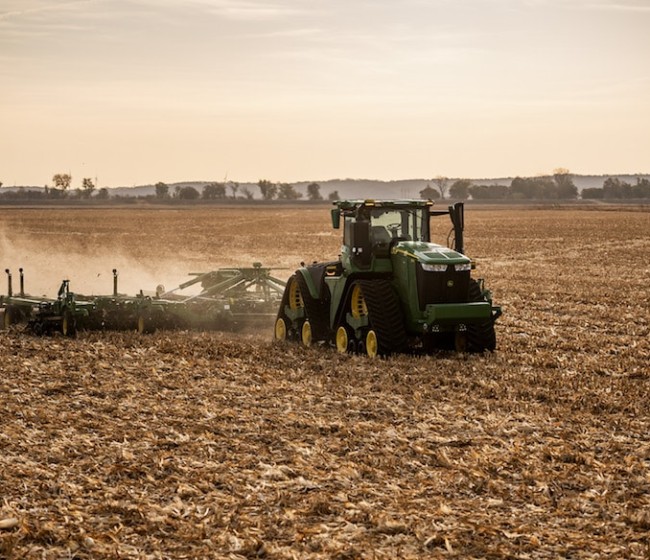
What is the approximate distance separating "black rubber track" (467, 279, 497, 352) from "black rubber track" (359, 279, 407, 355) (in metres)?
1.22

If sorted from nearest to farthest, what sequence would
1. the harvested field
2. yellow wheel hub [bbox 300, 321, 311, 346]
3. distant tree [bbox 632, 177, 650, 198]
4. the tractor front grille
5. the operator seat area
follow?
the harvested field < the tractor front grille < the operator seat area < yellow wheel hub [bbox 300, 321, 311, 346] < distant tree [bbox 632, 177, 650, 198]

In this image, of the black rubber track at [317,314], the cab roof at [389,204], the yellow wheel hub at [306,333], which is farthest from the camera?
the yellow wheel hub at [306,333]

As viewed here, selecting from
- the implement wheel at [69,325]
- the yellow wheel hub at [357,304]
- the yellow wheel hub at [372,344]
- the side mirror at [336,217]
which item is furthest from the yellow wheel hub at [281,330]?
the implement wheel at [69,325]

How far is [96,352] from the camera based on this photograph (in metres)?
15.8

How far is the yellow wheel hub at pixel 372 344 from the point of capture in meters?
14.7

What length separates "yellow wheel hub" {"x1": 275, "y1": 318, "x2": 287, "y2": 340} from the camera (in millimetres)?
17188

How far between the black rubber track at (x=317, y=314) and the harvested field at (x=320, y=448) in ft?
1.35

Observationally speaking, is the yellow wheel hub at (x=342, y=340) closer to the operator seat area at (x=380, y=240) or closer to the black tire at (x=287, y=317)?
the operator seat area at (x=380, y=240)

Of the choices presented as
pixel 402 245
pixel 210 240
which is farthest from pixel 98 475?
pixel 210 240

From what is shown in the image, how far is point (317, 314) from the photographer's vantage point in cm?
1630

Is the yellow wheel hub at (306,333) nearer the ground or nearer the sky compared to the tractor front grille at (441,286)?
nearer the ground

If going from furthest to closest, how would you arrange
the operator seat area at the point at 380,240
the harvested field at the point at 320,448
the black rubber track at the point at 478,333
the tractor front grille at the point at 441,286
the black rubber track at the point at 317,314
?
the black rubber track at the point at 317,314 < the operator seat area at the point at 380,240 < the black rubber track at the point at 478,333 < the tractor front grille at the point at 441,286 < the harvested field at the point at 320,448

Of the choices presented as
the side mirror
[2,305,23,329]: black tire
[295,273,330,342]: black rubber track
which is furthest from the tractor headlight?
[2,305,23,329]: black tire

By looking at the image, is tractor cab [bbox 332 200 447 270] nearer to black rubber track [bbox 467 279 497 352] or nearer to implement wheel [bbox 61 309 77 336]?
black rubber track [bbox 467 279 497 352]
